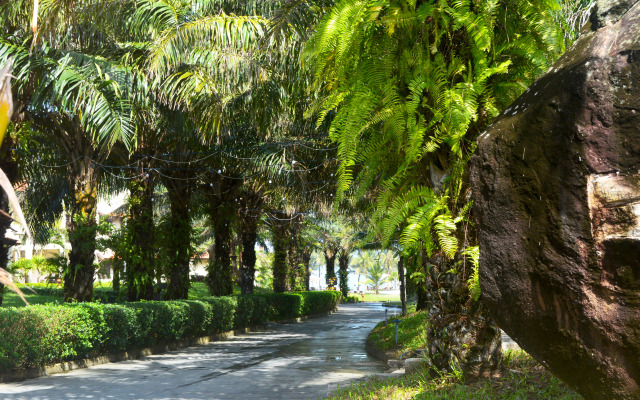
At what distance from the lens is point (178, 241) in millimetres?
18781

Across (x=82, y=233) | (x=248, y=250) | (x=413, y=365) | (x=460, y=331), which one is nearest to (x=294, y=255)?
(x=248, y=250)

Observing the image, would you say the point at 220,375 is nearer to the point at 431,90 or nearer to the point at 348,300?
the point at 431,90

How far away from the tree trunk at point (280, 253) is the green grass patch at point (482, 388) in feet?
70.8

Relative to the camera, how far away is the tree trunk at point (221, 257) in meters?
21.4

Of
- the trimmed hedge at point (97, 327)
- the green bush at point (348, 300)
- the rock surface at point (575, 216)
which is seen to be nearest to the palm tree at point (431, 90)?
the rock surface at point (575, 216)

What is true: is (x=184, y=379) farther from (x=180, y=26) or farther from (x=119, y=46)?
(x=119, y=46)

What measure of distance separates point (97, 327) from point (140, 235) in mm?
4786

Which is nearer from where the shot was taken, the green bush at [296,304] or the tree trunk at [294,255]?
the green bush at [296,304]

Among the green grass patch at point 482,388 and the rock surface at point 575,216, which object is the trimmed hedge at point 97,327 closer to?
the green grass patch at point 482,388

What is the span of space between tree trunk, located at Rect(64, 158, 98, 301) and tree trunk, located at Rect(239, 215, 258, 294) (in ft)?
32.0

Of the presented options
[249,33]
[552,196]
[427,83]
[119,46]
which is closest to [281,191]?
[119,46]

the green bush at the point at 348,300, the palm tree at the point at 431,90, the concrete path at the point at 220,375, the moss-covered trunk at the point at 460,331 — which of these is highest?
the palm tree at the point at 431,90

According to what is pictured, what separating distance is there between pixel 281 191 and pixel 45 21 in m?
10.9

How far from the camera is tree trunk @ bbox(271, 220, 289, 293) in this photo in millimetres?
27828
